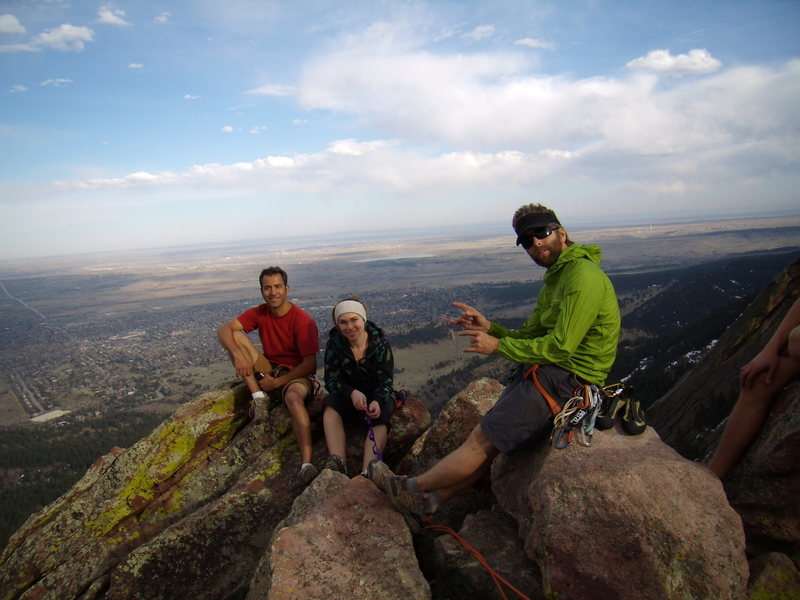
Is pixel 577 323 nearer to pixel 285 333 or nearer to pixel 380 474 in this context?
pixel 380 474

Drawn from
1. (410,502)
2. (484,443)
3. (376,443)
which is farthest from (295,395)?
(484,443)

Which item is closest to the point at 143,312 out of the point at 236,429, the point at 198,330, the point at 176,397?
the point at 198,330

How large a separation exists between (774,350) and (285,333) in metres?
7.50

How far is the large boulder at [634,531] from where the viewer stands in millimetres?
3963

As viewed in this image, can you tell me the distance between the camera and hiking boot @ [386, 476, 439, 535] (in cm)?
518

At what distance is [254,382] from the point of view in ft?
27.7

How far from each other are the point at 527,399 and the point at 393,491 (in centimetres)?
203

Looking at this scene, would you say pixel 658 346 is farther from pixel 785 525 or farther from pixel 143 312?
pixel 143 312

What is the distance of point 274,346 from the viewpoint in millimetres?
8641

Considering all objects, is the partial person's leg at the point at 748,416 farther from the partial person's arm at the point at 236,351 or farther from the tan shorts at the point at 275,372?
the partial person's arm at the point at 236,351

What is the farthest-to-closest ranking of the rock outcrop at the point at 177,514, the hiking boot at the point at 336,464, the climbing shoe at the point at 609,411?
the hiking boot at the point at 336,464 < the rock outcrop at the point at 177,514 < the climbing shoe at the point at 609,411

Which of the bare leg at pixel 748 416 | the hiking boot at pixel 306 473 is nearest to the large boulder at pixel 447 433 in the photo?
the hiking boot at pixel 306 473

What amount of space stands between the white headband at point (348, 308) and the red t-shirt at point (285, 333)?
1201 mm

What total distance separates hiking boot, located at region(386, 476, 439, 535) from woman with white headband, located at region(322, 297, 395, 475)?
1.68 meters
